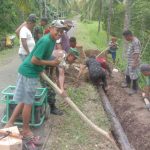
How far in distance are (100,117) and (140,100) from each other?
2248 millimetres

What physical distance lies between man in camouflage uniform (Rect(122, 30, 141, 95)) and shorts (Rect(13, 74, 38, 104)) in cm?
413

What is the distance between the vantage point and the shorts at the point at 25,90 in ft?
18.6

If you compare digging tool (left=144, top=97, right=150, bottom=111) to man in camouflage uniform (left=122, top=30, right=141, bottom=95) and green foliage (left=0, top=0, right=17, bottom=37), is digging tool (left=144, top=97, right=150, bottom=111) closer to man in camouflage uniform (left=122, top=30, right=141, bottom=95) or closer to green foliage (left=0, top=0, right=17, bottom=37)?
man in camouflage uniform (left=122, top=30, right=141, bottom=95)

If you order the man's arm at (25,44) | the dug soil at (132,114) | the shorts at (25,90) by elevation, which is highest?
the man's arm at (25,44)

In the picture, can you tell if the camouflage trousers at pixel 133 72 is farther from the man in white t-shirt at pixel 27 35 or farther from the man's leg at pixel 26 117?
the man's leg at pixel 26 117

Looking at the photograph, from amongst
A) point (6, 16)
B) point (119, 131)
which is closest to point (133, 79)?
point (119, 131)

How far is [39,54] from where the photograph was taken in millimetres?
5422

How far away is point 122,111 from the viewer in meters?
8.80

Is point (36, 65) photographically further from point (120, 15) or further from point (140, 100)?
point (120, 15)

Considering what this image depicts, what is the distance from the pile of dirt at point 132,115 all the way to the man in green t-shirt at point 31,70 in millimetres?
2302

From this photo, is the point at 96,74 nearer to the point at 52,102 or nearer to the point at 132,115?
the point at 132,115

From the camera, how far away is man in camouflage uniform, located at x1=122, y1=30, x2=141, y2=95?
9297 millimetres

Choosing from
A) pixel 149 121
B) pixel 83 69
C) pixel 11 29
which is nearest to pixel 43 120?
pixel 149 121

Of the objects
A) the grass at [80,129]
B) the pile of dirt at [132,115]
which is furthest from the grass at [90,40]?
the grass at [80,129]
